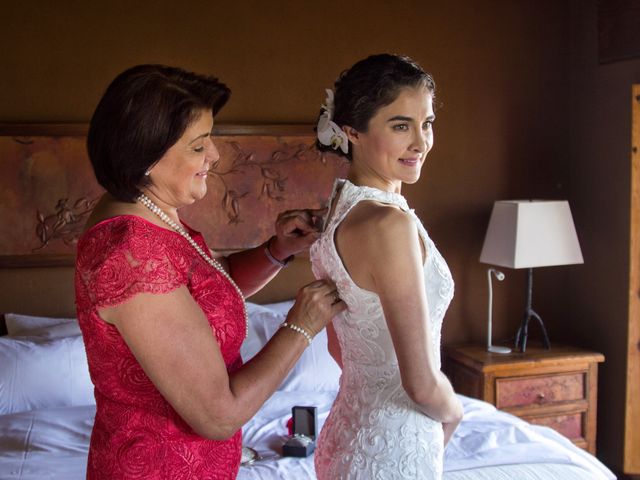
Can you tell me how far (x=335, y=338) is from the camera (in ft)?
6.36

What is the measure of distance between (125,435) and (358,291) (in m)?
0.56

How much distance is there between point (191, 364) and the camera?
4.47ft

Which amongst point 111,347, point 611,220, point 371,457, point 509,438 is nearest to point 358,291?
point 371,457

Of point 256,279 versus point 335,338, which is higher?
point 256,279

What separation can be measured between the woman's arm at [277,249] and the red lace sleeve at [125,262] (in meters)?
0.55

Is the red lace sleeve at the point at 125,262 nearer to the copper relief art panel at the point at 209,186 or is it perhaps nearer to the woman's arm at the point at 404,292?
the woman's arm at the point at 404,292

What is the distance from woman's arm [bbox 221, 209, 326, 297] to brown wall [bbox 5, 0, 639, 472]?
6.35 ft

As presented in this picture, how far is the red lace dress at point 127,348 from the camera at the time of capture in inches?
53.2

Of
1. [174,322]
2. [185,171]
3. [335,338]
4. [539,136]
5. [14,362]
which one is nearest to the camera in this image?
[174,322]

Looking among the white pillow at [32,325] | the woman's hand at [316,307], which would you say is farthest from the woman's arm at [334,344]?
the white pillow at [32,325]

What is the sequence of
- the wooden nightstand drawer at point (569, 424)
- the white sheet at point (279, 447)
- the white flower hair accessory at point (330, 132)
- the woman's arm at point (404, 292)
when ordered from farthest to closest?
the wooden nightstand drawer at point (569, 424) < the white sheet at point (279, 447) < the white flower hair accessory at point (330, 132) < the woman's arm at point (404, 292)

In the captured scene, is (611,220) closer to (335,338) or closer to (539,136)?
(539,136)

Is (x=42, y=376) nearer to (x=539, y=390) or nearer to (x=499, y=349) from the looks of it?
(x=499, y=349)

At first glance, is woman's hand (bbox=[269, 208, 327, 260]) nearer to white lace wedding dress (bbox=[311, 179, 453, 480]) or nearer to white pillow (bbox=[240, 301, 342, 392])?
white lace wedding dress (bbox=[311, 179, 453, 480])
